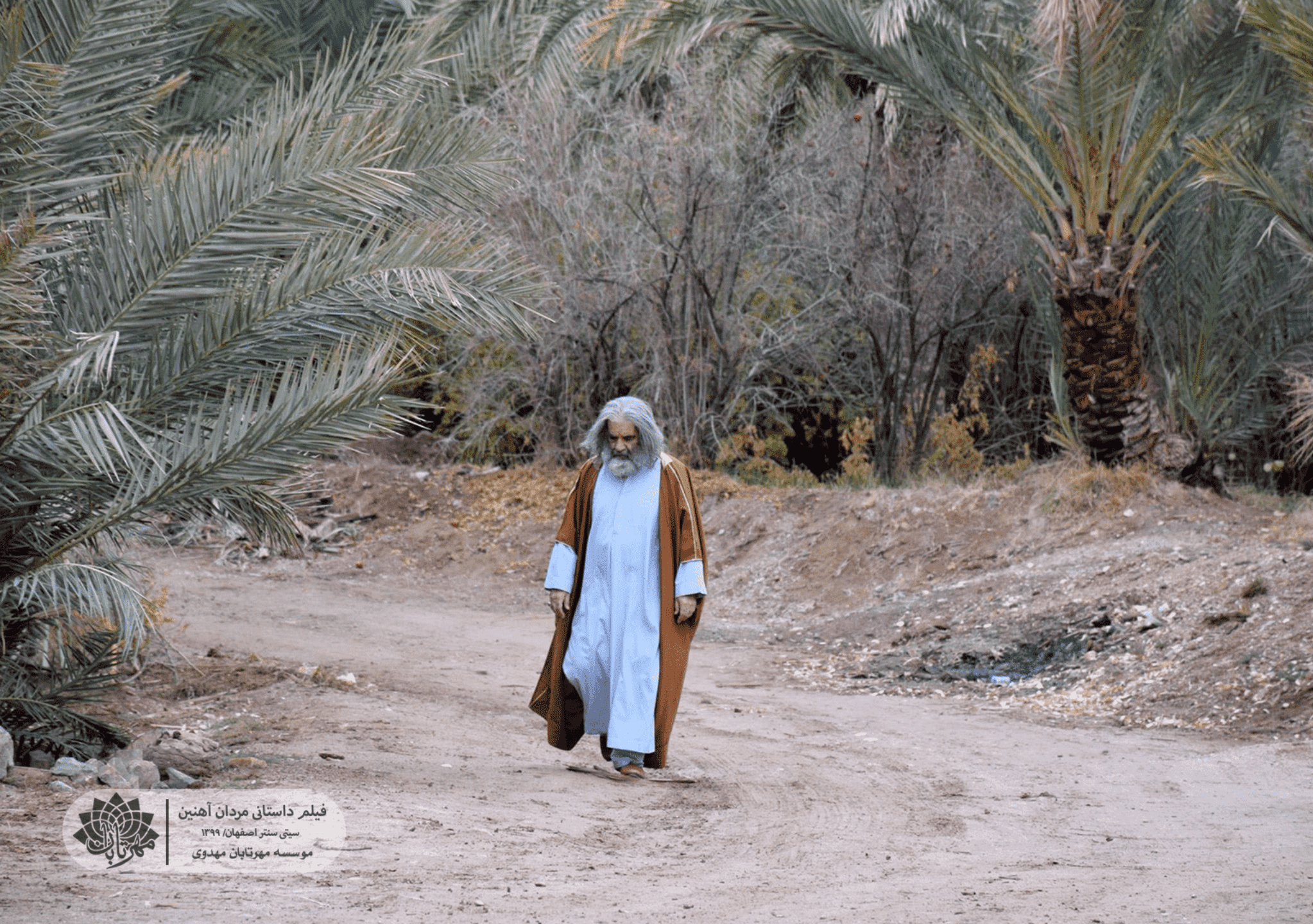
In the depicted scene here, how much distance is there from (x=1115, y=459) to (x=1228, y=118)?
9.24 feet

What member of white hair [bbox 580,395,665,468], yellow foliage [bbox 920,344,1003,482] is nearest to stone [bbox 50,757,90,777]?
white hair [bbox 580,395,665,468]

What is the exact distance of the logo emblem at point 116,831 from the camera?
14.0ft

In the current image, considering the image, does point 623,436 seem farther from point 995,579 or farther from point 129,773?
point 995,579

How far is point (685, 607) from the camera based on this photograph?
5.80 m

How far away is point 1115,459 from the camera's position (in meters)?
11.3

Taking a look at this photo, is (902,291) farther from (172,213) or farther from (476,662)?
(172,213)

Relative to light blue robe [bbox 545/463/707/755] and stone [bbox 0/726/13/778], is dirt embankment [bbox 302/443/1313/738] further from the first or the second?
stone [bbox 0/726/13/778]

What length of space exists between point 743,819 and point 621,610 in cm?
108

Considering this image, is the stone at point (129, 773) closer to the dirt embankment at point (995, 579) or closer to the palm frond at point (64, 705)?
the palm frond at point (64, 705)

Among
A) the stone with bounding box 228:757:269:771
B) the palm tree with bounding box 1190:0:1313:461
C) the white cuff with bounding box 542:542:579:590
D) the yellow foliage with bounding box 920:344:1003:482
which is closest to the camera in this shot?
the stone with bounding box 228:757:269:771

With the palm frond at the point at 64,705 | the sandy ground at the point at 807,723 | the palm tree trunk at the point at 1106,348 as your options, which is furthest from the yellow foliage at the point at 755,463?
the palm frond at the point at 64,705

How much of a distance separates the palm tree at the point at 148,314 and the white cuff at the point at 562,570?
94 centimetres

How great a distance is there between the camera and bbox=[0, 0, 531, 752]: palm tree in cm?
537

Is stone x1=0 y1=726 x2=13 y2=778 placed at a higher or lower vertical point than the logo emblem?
higher
